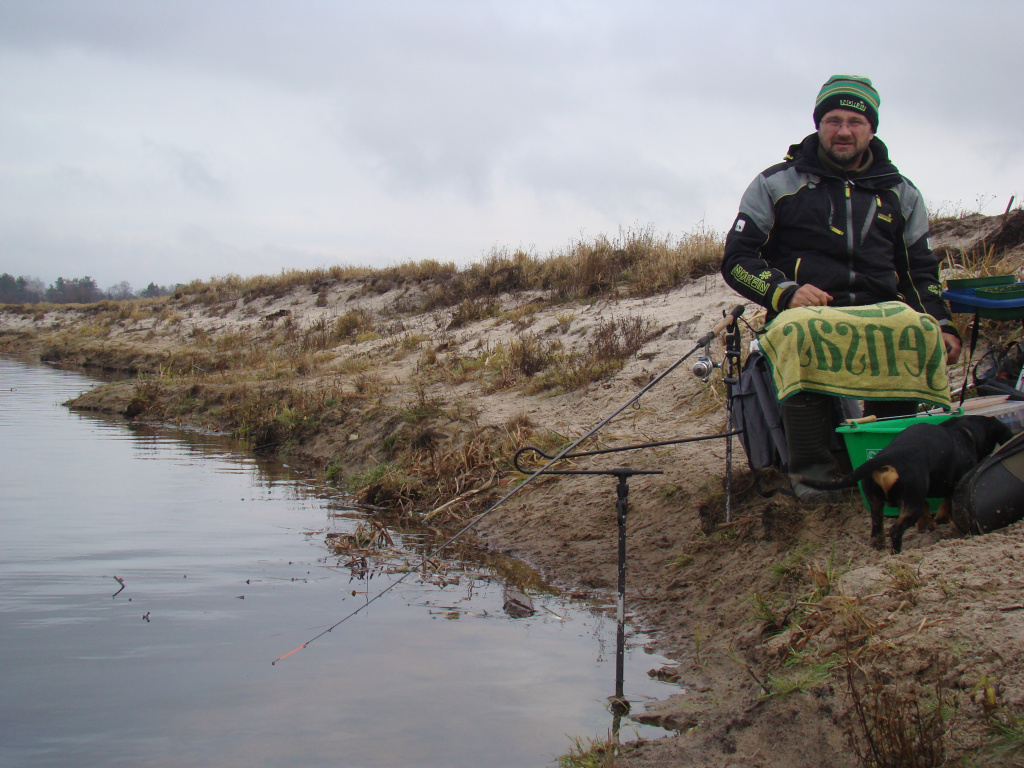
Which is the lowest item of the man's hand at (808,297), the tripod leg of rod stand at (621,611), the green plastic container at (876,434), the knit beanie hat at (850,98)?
the tripod leg of rod stand at (621,611)

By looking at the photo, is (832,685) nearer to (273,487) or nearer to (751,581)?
(751,581)

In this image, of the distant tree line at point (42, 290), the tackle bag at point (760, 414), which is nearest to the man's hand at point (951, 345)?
the tackle bag at point (760, 414)

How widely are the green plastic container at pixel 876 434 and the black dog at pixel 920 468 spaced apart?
5 centimetres

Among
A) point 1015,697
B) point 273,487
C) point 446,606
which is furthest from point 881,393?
point 273,487

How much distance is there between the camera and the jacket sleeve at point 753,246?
374 cm

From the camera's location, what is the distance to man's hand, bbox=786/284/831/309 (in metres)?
3.55

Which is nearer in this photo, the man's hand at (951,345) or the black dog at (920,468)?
the black dog at (920,468)

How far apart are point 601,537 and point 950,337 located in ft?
8.41

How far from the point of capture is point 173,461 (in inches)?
362

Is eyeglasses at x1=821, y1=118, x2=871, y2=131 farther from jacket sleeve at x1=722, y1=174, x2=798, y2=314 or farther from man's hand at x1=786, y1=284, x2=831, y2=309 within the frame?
man's hand at x1=786, y1=284, x2=831, y2=309

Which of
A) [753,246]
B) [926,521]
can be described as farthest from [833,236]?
[926,521]

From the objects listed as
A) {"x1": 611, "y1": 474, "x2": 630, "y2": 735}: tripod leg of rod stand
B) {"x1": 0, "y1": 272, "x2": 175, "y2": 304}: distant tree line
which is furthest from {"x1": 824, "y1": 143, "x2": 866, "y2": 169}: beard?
{"x1": 0, "y1": 272, "x2": 175, "y2": 304}: distant tree line

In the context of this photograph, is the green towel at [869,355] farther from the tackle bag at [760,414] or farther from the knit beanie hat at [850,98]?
the knit beanie hat at [850,98]

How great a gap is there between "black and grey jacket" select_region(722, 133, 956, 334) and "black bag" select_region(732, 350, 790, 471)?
41 centimetres
